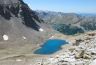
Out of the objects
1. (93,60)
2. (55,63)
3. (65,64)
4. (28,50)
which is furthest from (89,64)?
(28,50)

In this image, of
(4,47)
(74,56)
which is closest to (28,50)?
(4,47)

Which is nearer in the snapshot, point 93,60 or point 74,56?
point 93,60

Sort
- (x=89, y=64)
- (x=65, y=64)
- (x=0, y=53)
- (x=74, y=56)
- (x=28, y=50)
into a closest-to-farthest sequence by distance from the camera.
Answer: (x=89, y=64) < (x=65, y=64) < (x=74, y=56) < (x=0, y=53) < (x=28, y=50)

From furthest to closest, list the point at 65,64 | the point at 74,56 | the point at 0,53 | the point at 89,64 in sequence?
the point at 0,53 < the point at 74,56 < the point at 65,64 < the point at 89,64

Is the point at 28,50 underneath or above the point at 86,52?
underneath

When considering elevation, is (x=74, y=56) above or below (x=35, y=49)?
above

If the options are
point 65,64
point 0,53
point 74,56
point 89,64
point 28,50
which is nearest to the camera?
point 89,64

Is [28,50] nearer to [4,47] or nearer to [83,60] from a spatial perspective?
[4,47]

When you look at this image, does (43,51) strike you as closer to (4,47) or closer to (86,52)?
(4,47)

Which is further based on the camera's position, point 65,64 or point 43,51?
point 43,51

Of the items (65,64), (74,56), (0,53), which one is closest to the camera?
(65,64)
